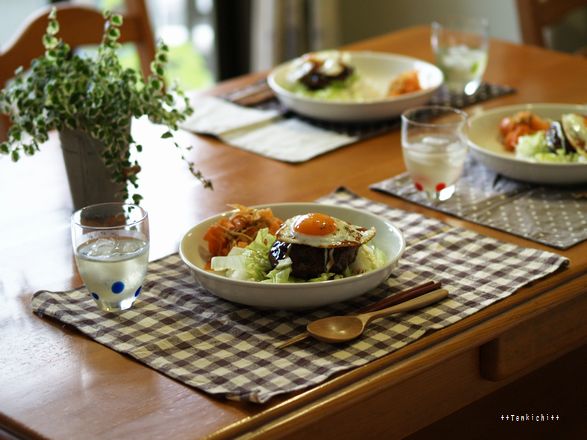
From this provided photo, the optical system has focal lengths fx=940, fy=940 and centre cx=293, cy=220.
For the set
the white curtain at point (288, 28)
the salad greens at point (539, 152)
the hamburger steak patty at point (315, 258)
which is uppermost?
the hamburger steak patty at point (315, 258)

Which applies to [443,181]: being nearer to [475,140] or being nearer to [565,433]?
[475,140]

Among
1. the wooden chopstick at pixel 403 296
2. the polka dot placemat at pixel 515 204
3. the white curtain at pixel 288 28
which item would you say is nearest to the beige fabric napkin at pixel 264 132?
the polka dot placemat at pixel 515 204

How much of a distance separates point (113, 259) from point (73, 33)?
1127mm

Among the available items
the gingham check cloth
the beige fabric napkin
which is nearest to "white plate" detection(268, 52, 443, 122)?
the beige fabric napkin

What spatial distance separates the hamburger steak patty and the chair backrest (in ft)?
5.29

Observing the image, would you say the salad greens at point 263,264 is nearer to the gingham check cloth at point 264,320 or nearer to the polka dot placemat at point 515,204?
the gingham check cloth at point 264,320

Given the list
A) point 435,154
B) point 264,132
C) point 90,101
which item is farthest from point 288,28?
point 90,101

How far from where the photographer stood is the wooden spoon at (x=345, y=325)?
1.02 metres

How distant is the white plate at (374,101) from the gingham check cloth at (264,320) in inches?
20.2

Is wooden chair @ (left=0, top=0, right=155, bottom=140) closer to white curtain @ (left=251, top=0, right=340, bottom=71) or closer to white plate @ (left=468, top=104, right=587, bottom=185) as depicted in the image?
white plate @ (left=468, top=104, right=587, bottom=185)

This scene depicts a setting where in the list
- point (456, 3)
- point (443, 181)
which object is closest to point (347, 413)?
point (443, 181)

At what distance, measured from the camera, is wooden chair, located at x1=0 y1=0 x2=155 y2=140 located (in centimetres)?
196

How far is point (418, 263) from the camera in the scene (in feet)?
4.03

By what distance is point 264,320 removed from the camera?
1.08 m
